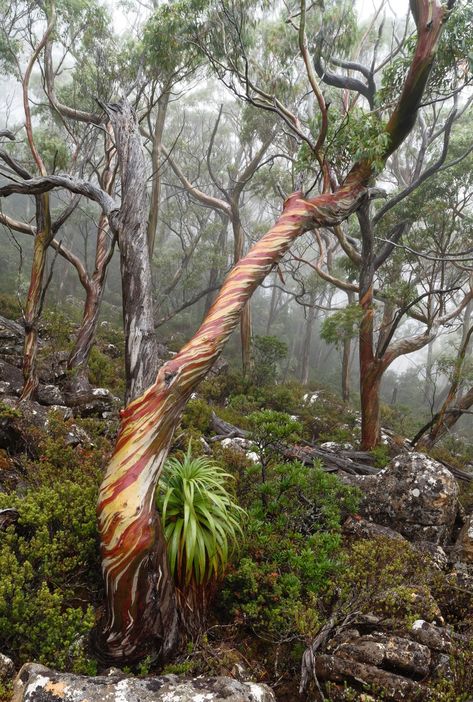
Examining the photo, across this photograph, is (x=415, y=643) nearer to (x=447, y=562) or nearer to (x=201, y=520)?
(x=201, y=520)

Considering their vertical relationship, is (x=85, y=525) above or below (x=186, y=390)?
below

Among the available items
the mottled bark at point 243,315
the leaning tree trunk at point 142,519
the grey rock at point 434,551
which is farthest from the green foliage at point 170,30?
the grey rock at point 434,551

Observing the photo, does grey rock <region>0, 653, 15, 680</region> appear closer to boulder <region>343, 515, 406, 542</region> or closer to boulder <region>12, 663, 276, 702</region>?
boulder <region>12, 663, 276, 702</region>

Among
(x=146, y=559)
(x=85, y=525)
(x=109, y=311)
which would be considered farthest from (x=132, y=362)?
(x=109, y=311)

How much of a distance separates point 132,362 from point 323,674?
7.79 feet

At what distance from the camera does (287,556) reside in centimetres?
338

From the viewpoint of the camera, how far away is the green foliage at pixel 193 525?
9.61 ft

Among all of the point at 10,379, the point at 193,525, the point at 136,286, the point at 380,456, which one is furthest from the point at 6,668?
the point at 380,456

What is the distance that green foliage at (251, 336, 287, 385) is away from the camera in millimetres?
12273

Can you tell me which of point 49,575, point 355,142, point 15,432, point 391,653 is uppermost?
point 355,142

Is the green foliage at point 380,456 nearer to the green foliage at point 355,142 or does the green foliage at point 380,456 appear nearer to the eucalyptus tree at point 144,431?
the green foliage at point 355,142

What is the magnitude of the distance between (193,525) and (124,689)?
1.11 meters

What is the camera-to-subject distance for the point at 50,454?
4457mm

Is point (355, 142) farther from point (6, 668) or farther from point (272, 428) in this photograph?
point (6, 668)
